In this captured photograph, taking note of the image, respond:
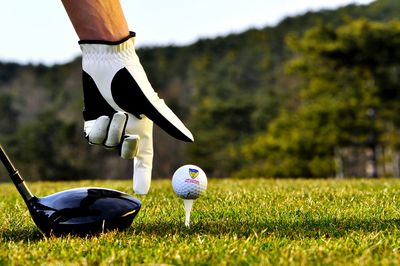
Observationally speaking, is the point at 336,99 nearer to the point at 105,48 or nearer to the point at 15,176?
the point at 105,48

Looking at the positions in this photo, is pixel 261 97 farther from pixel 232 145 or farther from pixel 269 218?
pixel 269 218

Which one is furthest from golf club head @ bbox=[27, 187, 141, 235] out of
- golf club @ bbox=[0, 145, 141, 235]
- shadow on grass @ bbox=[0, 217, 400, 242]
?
shadow on grass @ bbox=[0, 217, 400, 242]

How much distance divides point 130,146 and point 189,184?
50 centimetres

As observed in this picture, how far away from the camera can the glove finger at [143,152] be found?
3533mm

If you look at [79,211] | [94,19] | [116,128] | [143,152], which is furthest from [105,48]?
[79,211]

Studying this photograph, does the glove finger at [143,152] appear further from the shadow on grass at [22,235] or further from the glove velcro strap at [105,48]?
the shadow on grass at [22,235]

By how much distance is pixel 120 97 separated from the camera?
3.42 meters

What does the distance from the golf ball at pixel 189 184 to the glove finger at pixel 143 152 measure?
433mm

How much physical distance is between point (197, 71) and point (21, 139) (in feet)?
58.0

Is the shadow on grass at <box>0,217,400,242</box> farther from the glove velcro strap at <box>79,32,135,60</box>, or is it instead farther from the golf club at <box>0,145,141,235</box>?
the glove velcro strap at <box>79,32,135,60</box>

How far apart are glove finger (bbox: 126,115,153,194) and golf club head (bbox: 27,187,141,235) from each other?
0.58 m

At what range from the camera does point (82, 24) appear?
3.34 meters

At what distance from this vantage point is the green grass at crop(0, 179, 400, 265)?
228 cm

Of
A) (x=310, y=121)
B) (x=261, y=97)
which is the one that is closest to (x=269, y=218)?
(x=310, y=121)
